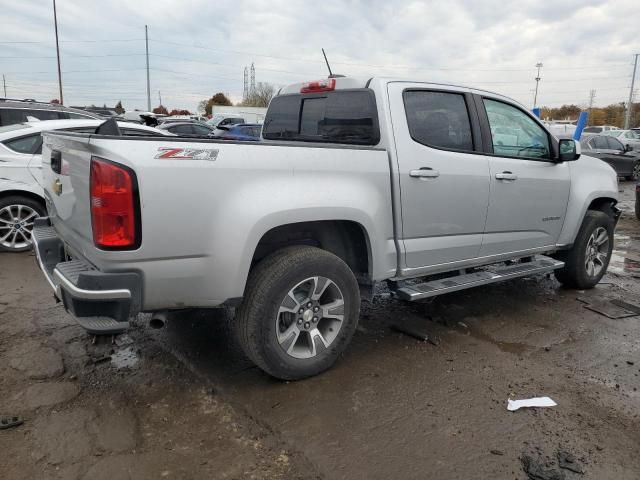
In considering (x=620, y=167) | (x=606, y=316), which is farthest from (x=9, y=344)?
(x=620, y=167)

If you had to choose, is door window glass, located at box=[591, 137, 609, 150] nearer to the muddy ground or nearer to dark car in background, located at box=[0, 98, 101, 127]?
the muddy ground

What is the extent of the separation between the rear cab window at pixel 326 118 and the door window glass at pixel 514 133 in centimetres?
126

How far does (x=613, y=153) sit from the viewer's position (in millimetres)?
15898

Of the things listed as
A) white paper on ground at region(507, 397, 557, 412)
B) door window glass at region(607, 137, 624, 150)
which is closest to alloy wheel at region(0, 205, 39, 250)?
white paper on ground at region(507, 397, 557, 412)

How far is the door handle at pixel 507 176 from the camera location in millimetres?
4180

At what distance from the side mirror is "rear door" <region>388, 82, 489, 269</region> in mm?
1132

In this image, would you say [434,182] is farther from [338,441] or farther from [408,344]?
[338,441]

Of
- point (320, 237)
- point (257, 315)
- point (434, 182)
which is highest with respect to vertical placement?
point (434, 182)

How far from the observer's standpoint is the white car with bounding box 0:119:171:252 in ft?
20.5

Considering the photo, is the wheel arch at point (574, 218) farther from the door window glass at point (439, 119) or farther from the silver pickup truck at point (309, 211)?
the door window glass at point (439, 119)

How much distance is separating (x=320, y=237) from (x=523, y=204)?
2.08m

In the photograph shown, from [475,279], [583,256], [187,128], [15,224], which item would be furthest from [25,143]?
[187,128]

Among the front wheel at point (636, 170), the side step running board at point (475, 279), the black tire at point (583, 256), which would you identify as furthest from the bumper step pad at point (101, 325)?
the front wheel at point (636, 170)

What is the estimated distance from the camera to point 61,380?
3.33 meters
